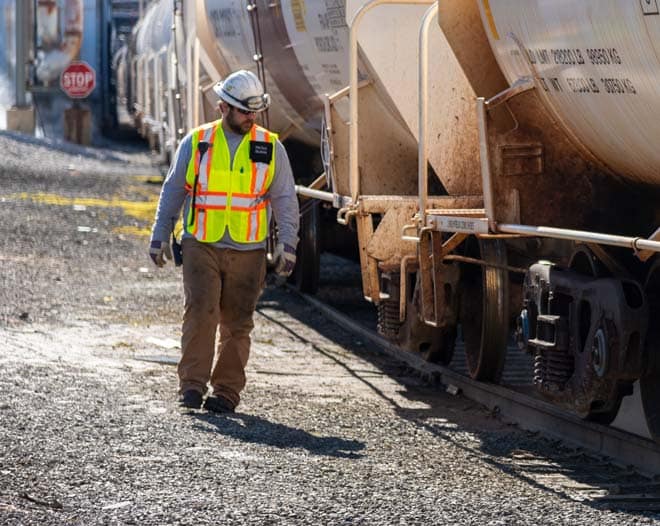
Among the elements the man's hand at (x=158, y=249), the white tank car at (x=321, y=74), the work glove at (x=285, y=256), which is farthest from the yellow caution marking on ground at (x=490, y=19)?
the man's hand at (x=158, y=249)

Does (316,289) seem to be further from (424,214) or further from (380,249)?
(424,214)

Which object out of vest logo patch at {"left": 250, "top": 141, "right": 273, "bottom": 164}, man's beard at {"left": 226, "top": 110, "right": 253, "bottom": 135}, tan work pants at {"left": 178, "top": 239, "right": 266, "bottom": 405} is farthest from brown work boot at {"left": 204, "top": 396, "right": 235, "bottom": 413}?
man's beard at {"left": 226, "top": 110, "right": 253, "bottom": 135}

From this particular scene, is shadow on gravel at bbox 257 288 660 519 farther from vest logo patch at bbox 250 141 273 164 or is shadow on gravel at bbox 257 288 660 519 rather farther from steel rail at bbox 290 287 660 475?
vest logo patch at bbox 250 141 273 164

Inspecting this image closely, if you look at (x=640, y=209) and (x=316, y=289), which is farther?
(x=316, y=289)

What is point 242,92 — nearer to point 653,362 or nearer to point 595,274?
point 595,274

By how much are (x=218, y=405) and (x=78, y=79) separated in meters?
25.2

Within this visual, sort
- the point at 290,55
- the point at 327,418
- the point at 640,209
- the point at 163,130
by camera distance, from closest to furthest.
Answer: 1. the point at 640,209
2. the point at 327,418
3. the point at 290,55
4. the point at 163,130

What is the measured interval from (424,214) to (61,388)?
85.5 inches

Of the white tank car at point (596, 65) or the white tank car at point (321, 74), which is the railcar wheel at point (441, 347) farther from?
the white tank car at point (596, 65)

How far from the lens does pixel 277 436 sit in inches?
273

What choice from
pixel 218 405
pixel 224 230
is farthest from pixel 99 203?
pixel 218 405

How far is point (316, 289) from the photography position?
13.0 meters

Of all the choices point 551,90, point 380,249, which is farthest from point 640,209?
point 380,249

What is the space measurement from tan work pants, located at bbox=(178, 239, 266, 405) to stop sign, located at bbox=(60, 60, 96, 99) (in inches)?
966
